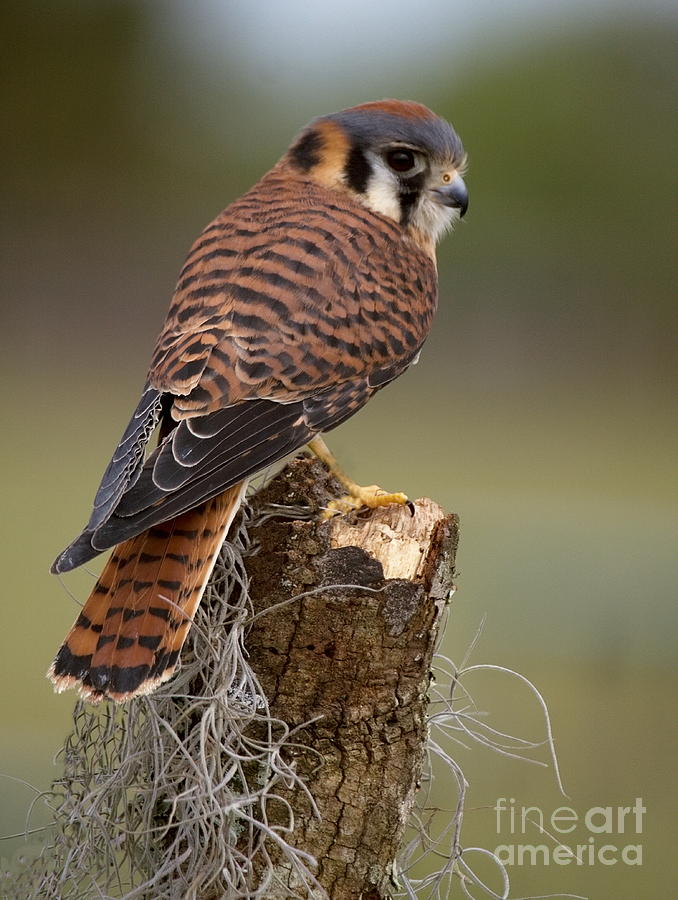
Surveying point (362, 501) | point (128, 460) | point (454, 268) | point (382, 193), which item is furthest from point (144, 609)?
point (454, 268)

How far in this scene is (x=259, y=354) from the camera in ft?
5.45

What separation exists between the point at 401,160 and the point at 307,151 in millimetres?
209

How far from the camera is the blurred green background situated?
667 cm

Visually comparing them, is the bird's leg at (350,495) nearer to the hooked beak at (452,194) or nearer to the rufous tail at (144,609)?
the rufous tail at (144,609)

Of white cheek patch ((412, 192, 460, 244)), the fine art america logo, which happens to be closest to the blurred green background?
the fine art america logo

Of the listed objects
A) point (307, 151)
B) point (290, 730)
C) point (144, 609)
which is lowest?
point (290, 730)

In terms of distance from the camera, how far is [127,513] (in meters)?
1.41

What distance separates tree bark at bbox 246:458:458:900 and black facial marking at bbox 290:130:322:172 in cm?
108

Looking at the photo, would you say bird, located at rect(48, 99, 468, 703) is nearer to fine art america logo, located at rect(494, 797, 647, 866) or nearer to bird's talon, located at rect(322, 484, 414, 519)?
bird's talon, located at rect(322, 484, 414, 519)

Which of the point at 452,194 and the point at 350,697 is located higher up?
the point at 452,194

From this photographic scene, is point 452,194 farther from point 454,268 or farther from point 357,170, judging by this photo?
point 454,268

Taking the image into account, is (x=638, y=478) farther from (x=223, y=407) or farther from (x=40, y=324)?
(x=223, y=407)

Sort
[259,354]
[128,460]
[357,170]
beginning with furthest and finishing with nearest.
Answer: [357,170] → [259,354] → [128,460]

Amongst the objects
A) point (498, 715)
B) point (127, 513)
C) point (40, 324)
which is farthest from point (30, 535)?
point (127, 513)
